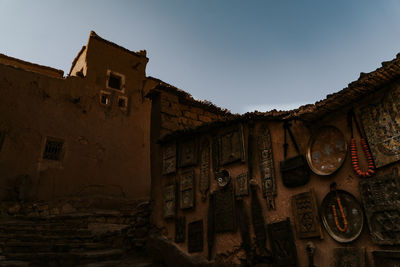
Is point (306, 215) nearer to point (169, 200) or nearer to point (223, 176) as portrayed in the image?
point (223, 176)

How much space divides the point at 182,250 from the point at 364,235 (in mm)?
3229

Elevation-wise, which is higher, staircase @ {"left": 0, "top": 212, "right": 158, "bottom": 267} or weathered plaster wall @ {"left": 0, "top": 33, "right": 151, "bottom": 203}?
weathered plaster wall @ {"left": 0, "top": 33, "right": 151, "bottom": 203}

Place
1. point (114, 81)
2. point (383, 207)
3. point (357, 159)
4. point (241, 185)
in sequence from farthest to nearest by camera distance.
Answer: point (114, 81) < point (241, 185) < point (357, 159) < point (383, 207)

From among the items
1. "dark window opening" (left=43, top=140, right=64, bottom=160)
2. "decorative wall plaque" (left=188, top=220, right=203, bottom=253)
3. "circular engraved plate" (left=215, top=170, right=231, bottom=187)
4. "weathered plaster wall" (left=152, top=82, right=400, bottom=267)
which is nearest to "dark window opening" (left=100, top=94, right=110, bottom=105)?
"dark window opening" (left=43, top=140, right=64, bottom=160)

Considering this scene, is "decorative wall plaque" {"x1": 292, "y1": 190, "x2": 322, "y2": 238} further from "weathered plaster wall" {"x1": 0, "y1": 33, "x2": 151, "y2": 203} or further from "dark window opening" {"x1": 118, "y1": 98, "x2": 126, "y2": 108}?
"dark window opening" {"x1": 118, "y1": 98, "x2": 126, "y2": 108}

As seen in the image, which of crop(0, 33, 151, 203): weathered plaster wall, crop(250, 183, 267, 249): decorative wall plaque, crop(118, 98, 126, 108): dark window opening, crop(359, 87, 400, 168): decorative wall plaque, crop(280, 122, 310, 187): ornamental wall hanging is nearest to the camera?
crop(359, 87, 400, 168): decorative wall plaque

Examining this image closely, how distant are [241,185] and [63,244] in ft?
12.7

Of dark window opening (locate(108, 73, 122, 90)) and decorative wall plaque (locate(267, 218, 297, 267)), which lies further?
dark window opening (locate(108, 73, 122, 90))

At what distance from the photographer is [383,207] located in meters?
3.18

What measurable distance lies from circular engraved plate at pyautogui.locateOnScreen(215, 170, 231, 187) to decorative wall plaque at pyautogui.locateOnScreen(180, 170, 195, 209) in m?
0.65

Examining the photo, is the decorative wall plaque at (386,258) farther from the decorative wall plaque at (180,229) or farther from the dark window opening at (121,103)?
the dark window opening at (121,103)

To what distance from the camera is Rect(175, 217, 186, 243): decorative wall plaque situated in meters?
5.61

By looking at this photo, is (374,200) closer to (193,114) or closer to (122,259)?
(122,259)

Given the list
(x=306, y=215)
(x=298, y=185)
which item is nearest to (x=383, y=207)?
(x=306, y=215)
